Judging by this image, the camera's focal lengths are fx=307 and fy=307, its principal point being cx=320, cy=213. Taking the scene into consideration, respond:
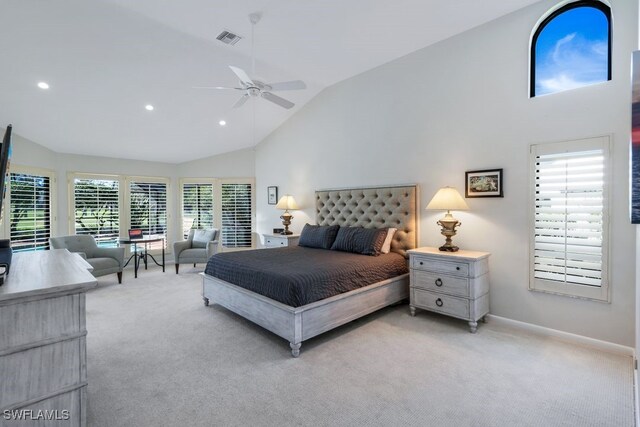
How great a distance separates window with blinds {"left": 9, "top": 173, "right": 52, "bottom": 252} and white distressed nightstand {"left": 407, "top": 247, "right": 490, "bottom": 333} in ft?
20.4

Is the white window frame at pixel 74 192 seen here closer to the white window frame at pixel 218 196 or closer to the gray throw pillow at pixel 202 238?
the white window frame at pixel 218 196

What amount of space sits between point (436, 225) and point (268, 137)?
4.27m

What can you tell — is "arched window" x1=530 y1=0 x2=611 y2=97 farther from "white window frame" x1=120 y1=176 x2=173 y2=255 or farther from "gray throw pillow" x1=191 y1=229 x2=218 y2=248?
"white window frame" x1=120 y1=176 x2=173 y2=255

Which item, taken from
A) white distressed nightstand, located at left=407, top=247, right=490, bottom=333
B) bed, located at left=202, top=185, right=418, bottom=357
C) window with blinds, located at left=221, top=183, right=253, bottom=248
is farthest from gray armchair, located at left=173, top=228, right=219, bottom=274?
white distressed nightstand, located at left=407, top=247, right=490, bottom=333

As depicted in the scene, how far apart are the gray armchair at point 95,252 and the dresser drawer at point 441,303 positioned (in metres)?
4.92

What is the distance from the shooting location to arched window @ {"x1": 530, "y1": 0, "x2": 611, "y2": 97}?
2.91m

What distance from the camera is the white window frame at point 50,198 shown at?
194 inches

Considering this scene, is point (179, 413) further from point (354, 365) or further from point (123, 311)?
point (123, 311)

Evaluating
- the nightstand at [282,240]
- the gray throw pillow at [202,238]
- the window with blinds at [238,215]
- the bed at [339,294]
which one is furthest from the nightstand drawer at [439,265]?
the window with blinds at [238,215]

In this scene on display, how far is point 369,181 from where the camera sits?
4.80 meters

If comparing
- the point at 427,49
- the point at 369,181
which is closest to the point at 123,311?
the point at 369,181

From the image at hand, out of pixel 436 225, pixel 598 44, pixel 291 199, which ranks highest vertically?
pixel 598 44

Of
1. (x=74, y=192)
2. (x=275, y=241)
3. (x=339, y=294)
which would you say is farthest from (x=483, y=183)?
(x=74, y=192)

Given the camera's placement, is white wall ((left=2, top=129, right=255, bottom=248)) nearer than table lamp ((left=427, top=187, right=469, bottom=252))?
No
